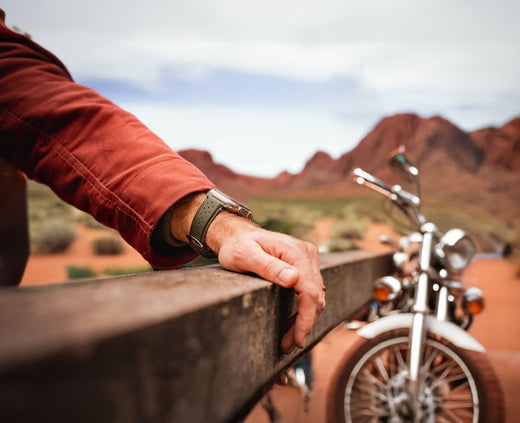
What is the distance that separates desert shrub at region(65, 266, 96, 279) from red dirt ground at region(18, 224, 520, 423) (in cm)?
59

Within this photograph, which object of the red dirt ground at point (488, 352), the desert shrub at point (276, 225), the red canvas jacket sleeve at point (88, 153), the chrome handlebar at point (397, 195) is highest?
the red canvas jacket sleeve at point (88, 153)

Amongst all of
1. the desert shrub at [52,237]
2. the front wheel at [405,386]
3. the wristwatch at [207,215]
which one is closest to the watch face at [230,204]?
the wristwatch at [207,215]

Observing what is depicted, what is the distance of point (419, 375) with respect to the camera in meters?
2.16

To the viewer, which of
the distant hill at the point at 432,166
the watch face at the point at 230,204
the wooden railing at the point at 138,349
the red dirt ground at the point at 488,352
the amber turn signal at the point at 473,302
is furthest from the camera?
the distant hill at the point at 432,166

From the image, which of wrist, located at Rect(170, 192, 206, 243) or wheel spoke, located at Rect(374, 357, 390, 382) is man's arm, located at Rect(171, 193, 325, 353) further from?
wheel spoke, located at Rect(374, 357, 390, 382)

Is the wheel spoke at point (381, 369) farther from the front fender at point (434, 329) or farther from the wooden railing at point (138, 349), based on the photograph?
the wooden railing at point (138, 349)

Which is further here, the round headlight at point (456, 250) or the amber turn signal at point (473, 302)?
the amber turn signal at point (473, 302)

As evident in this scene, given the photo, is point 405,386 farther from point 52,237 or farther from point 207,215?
point 52,237

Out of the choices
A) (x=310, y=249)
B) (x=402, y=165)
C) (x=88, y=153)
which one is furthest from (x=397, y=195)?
(x=88, y=153)

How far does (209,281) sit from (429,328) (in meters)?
1.75

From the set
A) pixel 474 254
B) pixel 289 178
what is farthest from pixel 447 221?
pixel 474 254

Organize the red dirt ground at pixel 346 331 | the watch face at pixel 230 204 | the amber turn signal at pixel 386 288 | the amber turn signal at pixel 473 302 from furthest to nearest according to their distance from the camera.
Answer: the red dirt ground at pixel 346 331
the amber turn signal at pixel 386 288
the amber turn signal at pixel 473 302
the watch face at pixel 230 204

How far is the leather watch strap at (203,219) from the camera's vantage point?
1.21m

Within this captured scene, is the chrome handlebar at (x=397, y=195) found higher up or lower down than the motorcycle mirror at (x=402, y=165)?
lower down
